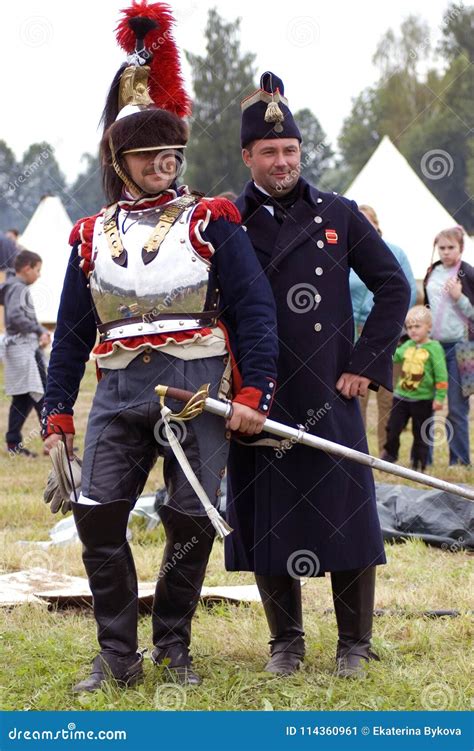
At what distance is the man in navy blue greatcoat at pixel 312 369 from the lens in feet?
11.6

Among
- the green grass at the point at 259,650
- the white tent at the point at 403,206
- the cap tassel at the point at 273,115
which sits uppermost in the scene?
the white tent at the point at 403,206

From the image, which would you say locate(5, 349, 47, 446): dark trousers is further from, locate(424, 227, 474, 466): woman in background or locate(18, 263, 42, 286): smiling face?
locate(424, 227, 474, 466): woman in background

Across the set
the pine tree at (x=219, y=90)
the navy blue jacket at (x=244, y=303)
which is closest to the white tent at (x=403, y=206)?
the navy blue jacket at (x=244, y=303)

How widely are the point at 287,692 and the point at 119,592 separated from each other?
55cm

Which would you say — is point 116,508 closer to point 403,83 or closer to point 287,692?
point 287,692

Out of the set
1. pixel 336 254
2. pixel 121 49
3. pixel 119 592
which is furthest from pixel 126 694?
pixel 121 49

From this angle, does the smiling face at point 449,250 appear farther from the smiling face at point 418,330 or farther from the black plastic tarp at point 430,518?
the black plastic tarp at point 430,518

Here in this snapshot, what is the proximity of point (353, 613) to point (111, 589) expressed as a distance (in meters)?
0.75

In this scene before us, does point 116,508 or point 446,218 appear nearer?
point 116,508

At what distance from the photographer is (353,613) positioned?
3.62 m

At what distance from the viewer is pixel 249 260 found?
133 inches

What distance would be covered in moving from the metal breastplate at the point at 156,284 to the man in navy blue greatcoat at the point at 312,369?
0.99 feet

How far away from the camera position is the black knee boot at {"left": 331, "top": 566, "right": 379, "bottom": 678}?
3592mm
